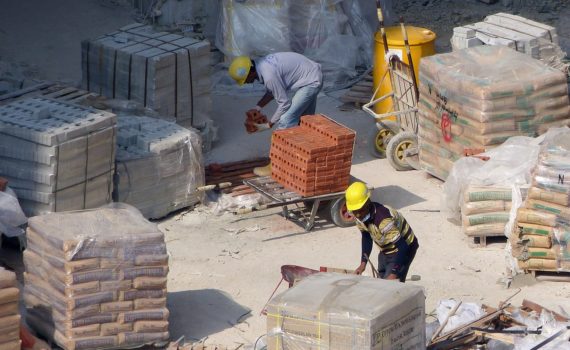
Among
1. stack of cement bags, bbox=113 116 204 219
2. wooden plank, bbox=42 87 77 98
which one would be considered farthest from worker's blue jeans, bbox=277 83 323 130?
wooden plank, bbox=42 87 77 98

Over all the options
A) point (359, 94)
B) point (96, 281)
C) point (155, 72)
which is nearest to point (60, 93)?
point (155, 72)

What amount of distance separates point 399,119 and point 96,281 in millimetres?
6032

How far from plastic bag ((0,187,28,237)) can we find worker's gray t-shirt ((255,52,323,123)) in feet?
11.0

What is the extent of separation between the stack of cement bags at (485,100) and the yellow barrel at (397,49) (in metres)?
1.42

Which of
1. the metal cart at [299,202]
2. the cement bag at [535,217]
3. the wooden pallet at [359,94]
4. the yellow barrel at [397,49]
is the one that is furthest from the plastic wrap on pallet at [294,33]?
the cement bag at [535,217]

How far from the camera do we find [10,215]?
1269cm

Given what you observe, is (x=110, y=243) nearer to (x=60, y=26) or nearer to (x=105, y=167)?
(x=105, y=167)

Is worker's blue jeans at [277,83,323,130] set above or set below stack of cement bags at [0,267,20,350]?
above

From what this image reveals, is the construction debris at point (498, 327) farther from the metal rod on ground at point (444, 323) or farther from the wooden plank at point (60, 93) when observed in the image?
the wooden plank at point (60, 93)

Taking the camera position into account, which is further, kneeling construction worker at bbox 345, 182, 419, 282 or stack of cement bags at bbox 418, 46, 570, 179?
stack of cement bags at bbox 418, 46, 570, 179

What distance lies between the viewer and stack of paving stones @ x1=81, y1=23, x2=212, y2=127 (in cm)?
1554

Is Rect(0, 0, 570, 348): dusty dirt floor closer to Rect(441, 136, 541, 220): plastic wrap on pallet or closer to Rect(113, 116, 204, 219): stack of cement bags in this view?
Rect(113, 116, 204, 219): stack of cement bags

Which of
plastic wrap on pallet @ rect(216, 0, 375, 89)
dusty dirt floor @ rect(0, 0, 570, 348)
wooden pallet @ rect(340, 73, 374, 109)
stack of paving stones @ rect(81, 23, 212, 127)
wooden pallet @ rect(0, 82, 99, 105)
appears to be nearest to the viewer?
dusty dirt floor @ rect(0, 0, 570, 348)

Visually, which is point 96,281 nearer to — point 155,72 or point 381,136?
point 155,72
